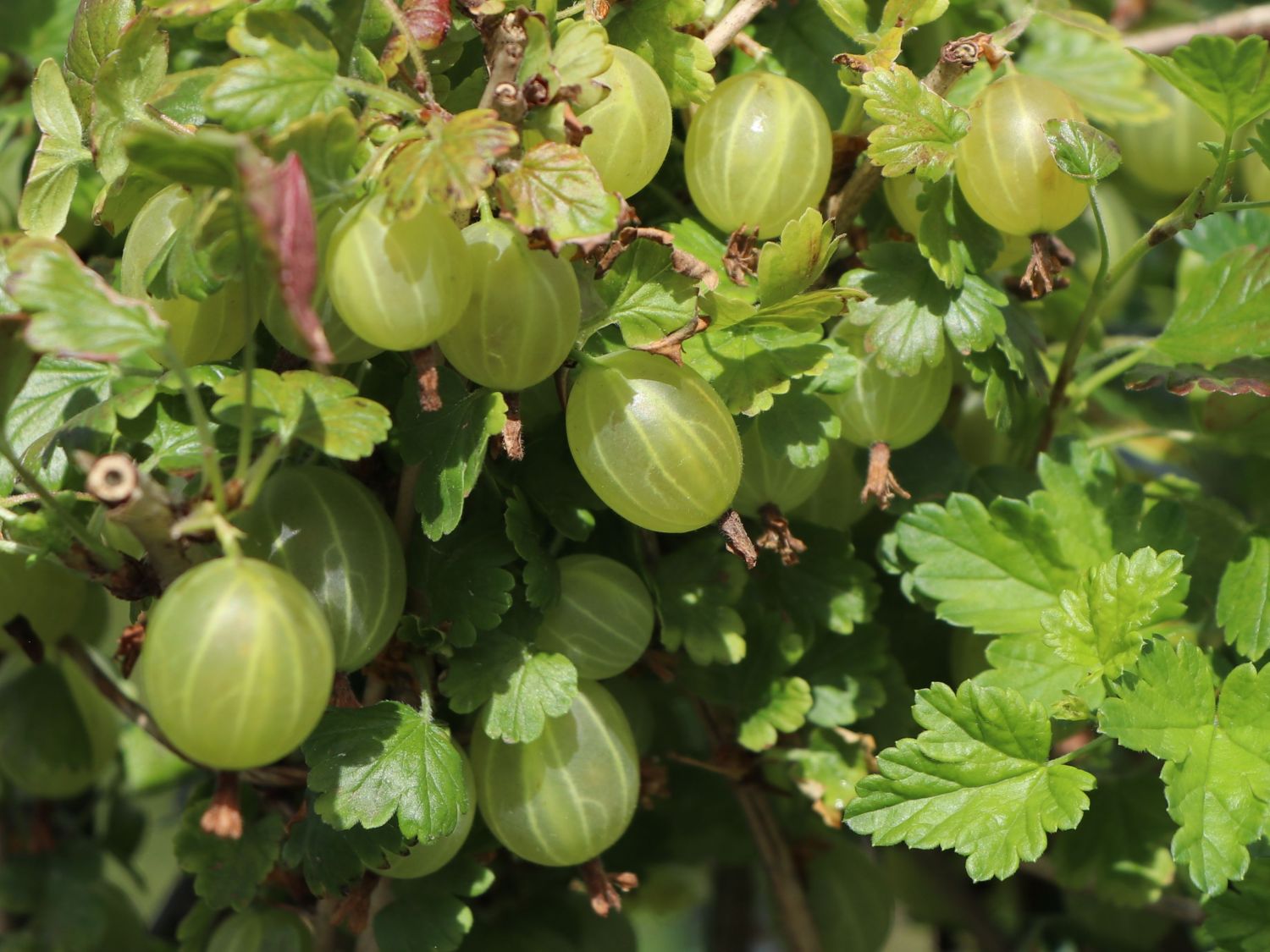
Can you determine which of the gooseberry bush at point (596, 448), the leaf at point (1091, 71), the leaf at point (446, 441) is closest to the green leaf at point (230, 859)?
the gooseberry bush at point (596, 448)

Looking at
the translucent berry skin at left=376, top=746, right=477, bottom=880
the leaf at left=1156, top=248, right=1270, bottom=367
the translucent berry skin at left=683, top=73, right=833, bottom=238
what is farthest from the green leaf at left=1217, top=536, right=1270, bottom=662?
the translucent berry skin at left=376, top=746, right=477, bottom=880

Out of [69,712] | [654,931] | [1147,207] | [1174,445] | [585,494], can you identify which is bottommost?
[654,931]

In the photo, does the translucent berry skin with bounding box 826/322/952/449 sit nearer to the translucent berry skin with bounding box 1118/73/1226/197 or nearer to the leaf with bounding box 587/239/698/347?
the leaf with bounding box 587/239/698/347

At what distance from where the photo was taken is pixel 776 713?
75 cm

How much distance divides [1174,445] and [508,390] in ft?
2.36

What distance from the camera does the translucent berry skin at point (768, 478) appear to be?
2.26 ft

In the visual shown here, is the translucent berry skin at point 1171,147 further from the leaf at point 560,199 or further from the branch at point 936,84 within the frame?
the leaf at point 560,199

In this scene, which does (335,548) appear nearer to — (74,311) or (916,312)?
(74,311)

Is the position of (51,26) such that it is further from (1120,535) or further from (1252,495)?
(1252,495)

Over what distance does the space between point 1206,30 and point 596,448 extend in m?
0.81

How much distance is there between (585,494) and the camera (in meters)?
0.68

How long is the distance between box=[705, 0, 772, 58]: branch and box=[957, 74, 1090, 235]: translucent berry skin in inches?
5.5

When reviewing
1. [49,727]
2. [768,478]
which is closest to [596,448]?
[768,478]

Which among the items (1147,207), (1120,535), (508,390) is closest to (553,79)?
(508,390)
